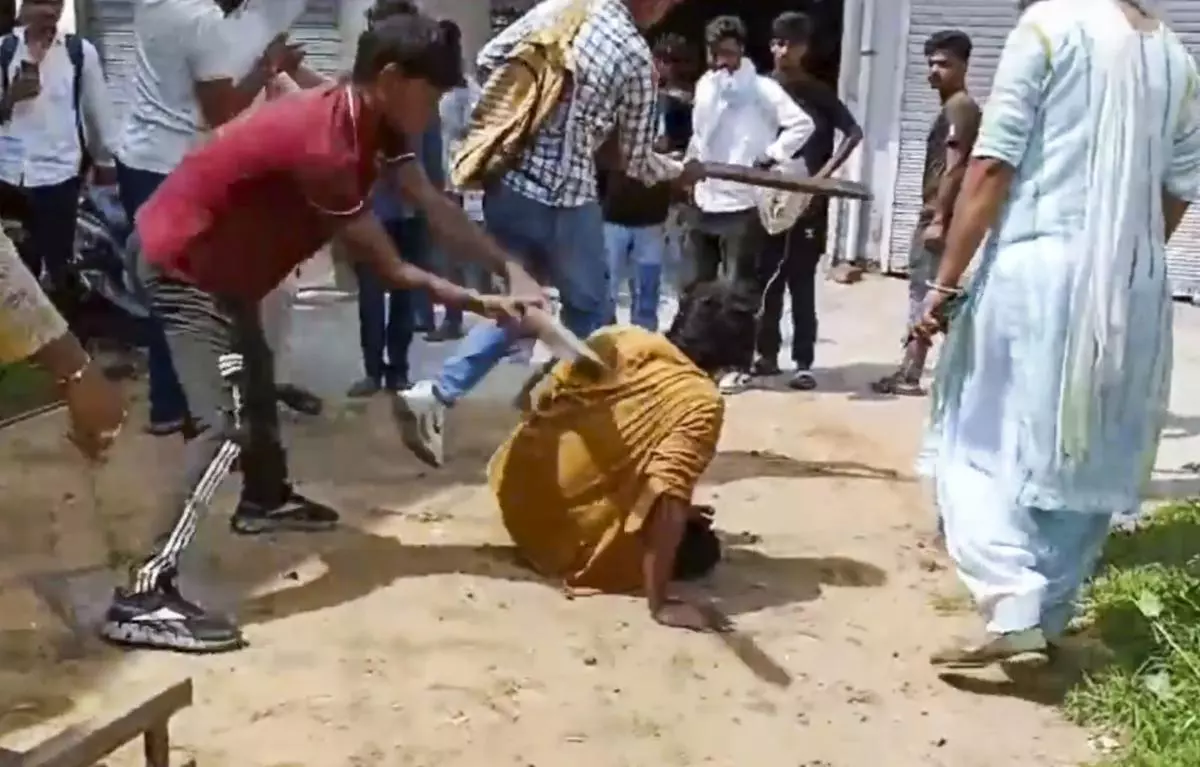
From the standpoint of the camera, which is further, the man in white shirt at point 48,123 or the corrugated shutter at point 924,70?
the corrugated shutter at point 924,70

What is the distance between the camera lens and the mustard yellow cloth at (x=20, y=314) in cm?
250

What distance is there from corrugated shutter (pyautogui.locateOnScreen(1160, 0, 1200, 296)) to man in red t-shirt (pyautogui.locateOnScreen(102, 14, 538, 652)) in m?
7.77

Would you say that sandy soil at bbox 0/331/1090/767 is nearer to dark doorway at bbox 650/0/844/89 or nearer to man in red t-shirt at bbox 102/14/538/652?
man in red t-shirt at bbox 102/14/538/652

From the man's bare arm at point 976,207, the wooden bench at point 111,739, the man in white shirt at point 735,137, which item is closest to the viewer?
the wooden bench at point 111,739

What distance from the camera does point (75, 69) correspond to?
23.7 ft

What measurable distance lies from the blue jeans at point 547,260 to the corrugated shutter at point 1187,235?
643 centimetres

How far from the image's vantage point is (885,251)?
453 inches

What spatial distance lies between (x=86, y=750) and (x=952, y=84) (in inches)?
198

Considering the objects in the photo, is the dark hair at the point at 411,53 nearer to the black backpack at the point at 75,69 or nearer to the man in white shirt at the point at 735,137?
the man in white shirt at the point at 735,137

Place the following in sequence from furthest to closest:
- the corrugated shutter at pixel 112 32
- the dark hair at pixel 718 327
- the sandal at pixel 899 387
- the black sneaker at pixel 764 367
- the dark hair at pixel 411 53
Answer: the corrugated shutter at pixel 112 32
the black sneaker at pixel 764 367
the sandal at pixel 899 387
the dark hair at pixel 718 327
the dark hair at pixel 411 53

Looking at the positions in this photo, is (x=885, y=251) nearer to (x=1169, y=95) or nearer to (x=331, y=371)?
(x=331, y=371)

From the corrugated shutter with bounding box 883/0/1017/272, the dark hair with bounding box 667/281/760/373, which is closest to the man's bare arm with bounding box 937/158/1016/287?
the dark hair with bounding box 667/281/760/373

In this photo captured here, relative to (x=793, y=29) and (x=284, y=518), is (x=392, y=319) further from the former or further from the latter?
(x=793, y=29)

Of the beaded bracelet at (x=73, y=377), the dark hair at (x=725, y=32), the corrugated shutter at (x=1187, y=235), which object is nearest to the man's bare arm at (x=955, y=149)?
the dark hair at (x=725, y=32)
